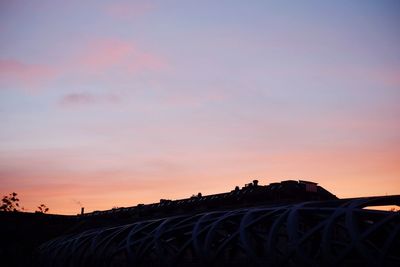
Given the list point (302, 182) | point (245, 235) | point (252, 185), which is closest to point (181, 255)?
point (245, 235)

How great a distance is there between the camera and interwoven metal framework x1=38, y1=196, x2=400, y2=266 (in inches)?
1014

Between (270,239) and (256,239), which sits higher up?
(270,239)

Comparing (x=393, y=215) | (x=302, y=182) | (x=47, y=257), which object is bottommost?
(x=47, y=257)

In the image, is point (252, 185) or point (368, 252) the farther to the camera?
point (252, 185)

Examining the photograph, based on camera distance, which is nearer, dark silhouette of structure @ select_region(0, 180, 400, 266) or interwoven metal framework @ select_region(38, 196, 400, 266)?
interwoven metal framework @ select_region(38, 196, 400, 266)

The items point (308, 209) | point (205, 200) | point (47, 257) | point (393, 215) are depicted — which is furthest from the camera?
point (205, 200)

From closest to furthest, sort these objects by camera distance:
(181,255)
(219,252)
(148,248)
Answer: (219,252) → (181,255) → (148,248)

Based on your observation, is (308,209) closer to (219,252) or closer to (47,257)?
(219,252)

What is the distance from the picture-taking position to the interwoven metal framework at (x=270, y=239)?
2575cm

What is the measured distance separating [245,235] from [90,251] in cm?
2167

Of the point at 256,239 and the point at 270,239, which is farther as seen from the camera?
the point at 256,239

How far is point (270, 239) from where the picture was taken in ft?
96.3

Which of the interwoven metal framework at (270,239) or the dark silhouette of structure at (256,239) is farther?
the dark silhouette of structure at (256,239)

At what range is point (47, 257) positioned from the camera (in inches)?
2344
